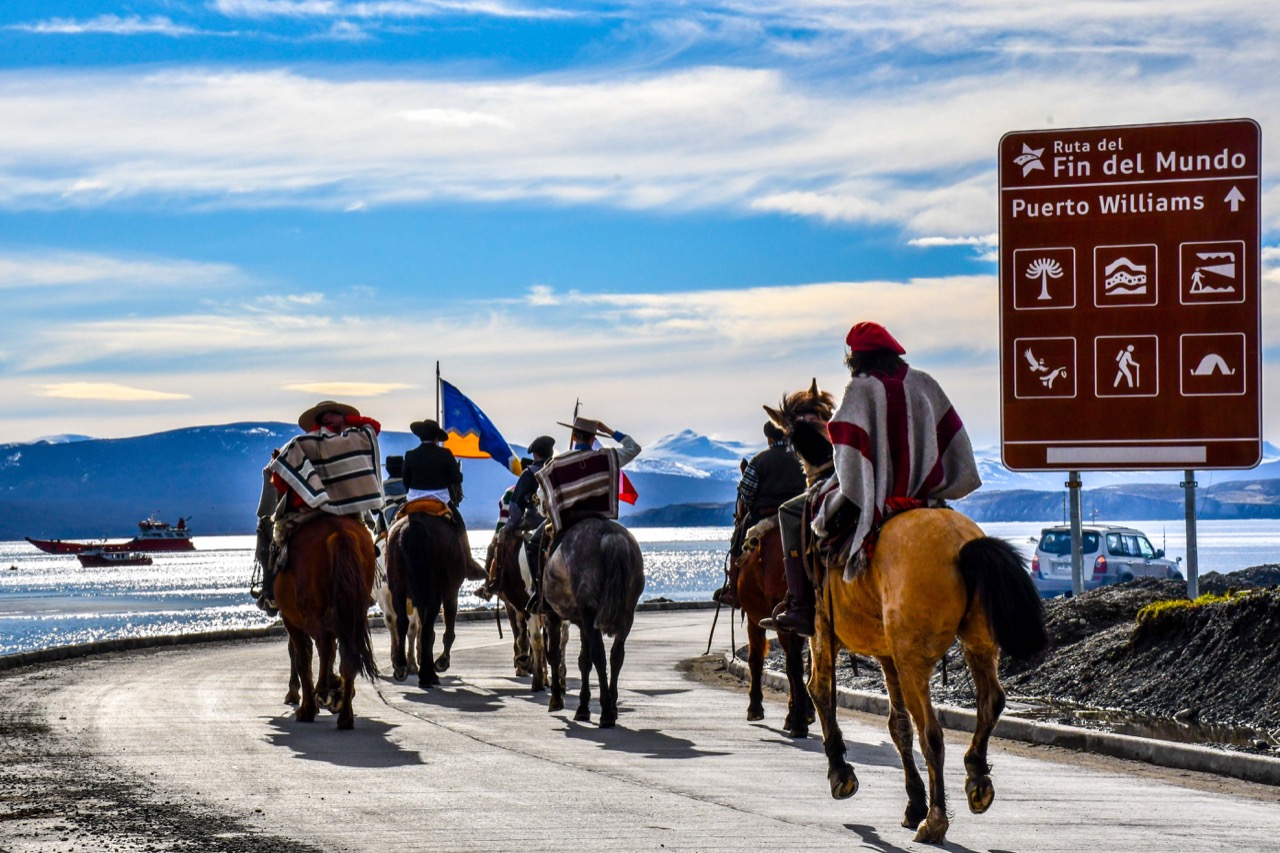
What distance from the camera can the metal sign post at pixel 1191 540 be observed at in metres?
17.1

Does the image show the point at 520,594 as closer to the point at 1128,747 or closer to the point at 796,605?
the point at 796,605

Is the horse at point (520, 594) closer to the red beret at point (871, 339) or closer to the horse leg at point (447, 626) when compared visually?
the horse leg at point (447, 626)

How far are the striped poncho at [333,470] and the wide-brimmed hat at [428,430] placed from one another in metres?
3.94

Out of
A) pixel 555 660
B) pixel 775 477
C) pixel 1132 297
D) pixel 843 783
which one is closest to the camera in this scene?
pixel 843 783

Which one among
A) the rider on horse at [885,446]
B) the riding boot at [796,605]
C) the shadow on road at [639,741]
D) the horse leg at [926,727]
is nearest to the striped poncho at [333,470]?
the shadow on road at [639,741]

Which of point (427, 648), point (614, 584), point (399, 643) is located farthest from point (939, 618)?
point (399, 643)

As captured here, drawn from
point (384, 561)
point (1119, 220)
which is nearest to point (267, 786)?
point (384, 561)

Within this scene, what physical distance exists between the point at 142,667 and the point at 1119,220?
12.8 m

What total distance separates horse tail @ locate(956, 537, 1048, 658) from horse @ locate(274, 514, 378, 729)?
6.57m

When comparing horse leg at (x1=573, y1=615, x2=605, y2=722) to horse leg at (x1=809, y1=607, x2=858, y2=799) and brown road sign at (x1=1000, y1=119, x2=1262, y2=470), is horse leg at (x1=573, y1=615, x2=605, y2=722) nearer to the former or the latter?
horse leg at (x1=809, y1=607, x2=858, y2=799)

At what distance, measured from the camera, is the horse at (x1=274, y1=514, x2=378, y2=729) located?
532 inches

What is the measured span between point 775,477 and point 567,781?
4.35 metres

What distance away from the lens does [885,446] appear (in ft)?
29.0

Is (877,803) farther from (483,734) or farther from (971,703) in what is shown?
(971,703)
